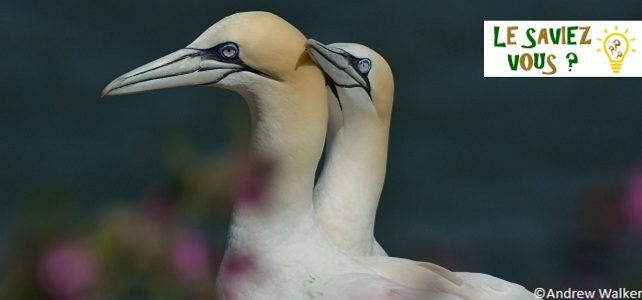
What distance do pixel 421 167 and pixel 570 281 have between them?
9.22 m

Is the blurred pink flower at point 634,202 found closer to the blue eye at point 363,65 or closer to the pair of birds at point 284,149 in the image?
the pair of birds at point 284,149

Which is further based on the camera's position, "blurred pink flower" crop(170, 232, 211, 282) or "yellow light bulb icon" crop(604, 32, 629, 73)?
"yellow light bulb icon" crop(604, 32, 629, 73)

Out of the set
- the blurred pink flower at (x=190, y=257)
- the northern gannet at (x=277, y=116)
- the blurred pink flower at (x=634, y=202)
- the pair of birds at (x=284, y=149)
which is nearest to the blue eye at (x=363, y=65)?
the pair of birds at (x=284, y=149)

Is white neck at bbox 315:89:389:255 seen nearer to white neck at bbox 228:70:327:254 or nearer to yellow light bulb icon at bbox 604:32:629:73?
white neck at bbox 228:70:327:254

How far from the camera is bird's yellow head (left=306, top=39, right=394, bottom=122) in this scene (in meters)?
5.98

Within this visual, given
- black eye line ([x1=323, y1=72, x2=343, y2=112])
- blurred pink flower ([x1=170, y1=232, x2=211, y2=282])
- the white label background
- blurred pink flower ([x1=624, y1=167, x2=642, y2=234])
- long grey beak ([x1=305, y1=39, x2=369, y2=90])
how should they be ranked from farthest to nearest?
the white label background → black eye line ([x1=323, y1=72, x2=343, y2=112]) → long grey beak ([x1=305, y1=39, x2=369, y2=90]) → blurred pink flower ([x1=170, y1=232, x2=211, y2=282]) → blurred pink flower ([x1=624, y1=167, x2=642, y2=234])

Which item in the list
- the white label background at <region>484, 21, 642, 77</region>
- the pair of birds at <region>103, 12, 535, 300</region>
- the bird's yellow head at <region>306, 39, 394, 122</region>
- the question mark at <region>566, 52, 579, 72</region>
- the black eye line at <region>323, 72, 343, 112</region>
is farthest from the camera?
the question mark at <region>566, 52, 579, 72</region>

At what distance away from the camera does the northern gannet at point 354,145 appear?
19.7 feet

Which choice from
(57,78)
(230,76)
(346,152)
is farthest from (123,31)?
(230,76)

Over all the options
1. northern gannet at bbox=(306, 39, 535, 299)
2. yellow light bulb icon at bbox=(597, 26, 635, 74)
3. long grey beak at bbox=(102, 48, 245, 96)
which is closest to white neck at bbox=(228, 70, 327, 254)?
long grey beak at bbox=(102, 48, 245, 96)

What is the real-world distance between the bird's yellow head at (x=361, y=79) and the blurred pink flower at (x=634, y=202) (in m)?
A: 3.83

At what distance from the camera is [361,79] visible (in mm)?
6070

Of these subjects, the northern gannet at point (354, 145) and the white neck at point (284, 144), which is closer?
the white neck at point (284, 144)

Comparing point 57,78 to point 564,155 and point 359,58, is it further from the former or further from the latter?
point 359,58
